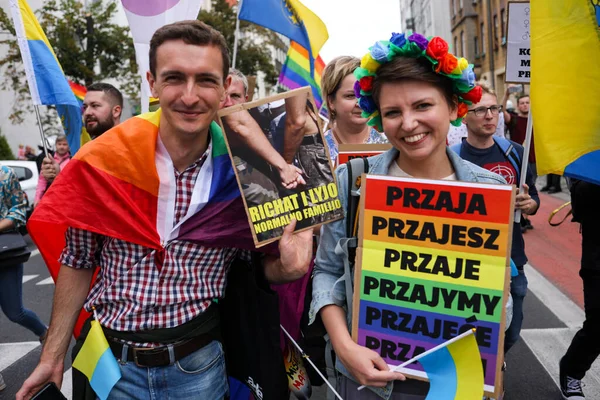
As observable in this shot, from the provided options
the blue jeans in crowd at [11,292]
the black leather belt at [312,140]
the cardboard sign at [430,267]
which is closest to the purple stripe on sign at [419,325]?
the cardboard sign at [430,267]

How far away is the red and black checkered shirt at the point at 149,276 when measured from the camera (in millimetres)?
1829

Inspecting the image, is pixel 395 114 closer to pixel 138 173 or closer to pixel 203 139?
pixel 203 139

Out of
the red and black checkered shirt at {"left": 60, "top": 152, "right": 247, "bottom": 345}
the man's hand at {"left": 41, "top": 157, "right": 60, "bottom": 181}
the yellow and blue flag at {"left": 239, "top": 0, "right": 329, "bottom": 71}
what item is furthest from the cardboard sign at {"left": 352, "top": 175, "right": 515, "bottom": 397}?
the yellow and blue flag at {"left": 239, "top": 0, "right": 329, "bottom": 71}

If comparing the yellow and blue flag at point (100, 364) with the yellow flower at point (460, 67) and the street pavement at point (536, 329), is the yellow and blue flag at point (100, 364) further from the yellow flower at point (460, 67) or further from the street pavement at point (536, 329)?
the street pavement at point (536, 329)

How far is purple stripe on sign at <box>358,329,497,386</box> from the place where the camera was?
1646mm

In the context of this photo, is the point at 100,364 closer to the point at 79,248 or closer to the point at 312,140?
the point at 79,248

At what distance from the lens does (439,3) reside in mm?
Answer: 53562

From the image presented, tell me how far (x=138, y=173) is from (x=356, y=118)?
6.45 feet

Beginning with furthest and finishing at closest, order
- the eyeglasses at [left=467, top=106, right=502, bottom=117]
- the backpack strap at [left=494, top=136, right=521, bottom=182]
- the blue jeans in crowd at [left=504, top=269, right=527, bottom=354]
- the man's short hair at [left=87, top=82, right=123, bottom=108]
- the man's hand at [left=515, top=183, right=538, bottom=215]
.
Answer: the man's short hair at [left=87, top=82, right=123, bottom=108] → the eyeglasses at [left=467, top=106, right=502, bottom=117] → the backpack strap at [left=494, top=136, right=521, bottom=182] → the man's hand at [left=515, top=183, right=538, bottom=215] → the blue jeans in crowd at [left=504, top=269, right=527, bottom=354]

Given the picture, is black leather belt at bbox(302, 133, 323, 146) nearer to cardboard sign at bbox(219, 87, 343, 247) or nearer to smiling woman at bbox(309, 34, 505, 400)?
cardboard sign at bbox(219, 87, 343, 247)

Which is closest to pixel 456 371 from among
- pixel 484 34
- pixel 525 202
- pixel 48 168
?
pixel 525 202

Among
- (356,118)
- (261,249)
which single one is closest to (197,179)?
(261,249)

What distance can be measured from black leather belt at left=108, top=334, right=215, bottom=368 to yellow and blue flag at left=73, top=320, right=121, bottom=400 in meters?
0.04

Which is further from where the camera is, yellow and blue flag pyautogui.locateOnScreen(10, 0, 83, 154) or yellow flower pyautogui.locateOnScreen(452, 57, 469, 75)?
yellow and blue flag pyautogui.locateOnScreen(10, 0, 83, 154)
